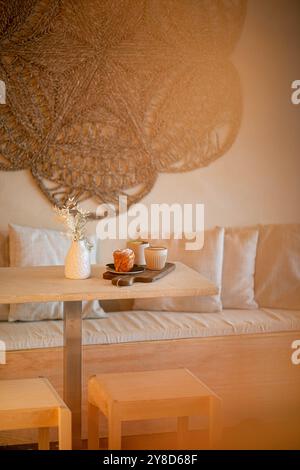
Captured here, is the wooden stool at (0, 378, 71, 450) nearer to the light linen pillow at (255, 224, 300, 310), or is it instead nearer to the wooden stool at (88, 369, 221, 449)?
the wooden stool at (88, 369, 221, 449)

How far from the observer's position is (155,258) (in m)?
3.23

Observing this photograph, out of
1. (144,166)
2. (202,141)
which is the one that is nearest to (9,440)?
(144,166)

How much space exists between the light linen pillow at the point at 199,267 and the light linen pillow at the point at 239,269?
4cm

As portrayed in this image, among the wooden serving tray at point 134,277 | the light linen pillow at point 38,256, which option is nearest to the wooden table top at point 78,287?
the wooden serving tray at point 134,277

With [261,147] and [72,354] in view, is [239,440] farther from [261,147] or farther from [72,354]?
[261,147]

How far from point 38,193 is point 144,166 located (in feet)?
1.93

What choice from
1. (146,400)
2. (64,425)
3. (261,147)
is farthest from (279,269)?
(64,425)

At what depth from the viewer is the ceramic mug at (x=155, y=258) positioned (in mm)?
3230

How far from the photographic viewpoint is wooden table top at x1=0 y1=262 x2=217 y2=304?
2.83 meters

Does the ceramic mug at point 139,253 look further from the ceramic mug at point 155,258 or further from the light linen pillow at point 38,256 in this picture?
the light linen pillow at point 38,256

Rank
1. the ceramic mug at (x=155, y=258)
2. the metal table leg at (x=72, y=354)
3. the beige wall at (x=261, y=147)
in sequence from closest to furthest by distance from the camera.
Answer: the metal table leg at (x=72, y=354) → the ceramic mug at (x=155, y=258) → the beige wall at (x=261, y=147)

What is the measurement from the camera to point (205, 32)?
13.8ft

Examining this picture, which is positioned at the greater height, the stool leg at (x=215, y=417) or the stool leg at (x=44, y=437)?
the stool leg at (x=215, y=417)
